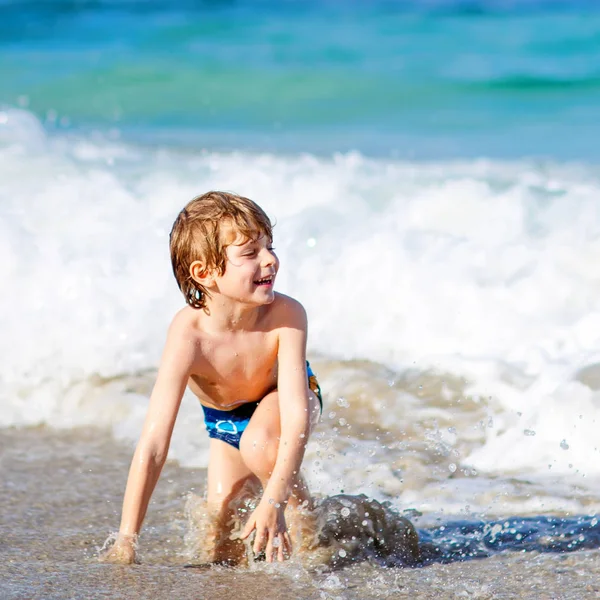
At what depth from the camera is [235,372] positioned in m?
3.00

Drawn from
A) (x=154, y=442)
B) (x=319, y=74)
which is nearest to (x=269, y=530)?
(x=154, y=442)

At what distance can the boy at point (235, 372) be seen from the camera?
2740mm

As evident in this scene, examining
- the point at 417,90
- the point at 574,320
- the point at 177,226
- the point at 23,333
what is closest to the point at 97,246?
the point at 23,333

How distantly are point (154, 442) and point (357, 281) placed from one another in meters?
2.90

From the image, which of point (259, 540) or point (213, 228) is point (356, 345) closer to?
point (213, 228)

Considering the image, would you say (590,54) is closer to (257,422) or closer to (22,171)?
(22,171)

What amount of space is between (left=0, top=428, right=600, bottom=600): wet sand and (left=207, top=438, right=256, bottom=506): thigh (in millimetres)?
178

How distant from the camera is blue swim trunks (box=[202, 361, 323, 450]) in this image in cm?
310

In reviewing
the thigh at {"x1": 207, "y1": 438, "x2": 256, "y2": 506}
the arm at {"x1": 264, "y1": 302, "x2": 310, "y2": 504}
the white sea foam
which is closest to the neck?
the arm at {"x1": 264, "y1": 302, "x2": 310, "y2": 504}

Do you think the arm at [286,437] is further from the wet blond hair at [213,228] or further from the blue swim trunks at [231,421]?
the wet blond hair at [213,228]

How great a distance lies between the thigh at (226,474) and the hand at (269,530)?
538mm

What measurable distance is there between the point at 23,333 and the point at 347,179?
2504 mm

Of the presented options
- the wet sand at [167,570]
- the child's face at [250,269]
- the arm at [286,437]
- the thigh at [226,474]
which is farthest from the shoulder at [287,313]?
the wet sand at [167,570]

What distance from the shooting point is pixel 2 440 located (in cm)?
420
